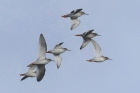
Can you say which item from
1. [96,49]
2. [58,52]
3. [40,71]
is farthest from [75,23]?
[40,71]

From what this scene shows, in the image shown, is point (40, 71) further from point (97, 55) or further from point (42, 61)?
point (97, 55)

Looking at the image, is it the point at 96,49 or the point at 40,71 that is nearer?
the point at 40,71

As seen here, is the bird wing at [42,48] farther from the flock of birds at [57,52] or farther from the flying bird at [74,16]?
the flying bird at [74,16]

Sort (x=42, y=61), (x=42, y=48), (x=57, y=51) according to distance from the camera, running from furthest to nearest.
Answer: (x=57, y=51), (x=42, y=48), (x=42, y=61)

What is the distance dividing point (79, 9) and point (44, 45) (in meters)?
10.9

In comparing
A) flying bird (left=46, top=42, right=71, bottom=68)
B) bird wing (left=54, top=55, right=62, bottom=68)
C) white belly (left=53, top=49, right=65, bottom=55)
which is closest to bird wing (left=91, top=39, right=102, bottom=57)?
flying bird (left=46, top=42, right=71, bottom=68)

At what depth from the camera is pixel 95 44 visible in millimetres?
58625

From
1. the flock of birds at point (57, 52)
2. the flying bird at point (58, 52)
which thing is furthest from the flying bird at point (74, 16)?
the flying bird at point (58, 52)

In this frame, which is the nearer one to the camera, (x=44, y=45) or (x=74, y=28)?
(x=44, y=45)

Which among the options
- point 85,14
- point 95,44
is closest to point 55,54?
point 95,44

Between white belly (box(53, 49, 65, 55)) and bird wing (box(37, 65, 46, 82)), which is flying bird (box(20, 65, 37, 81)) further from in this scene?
bird wing (box(37, 65, 46, 82))

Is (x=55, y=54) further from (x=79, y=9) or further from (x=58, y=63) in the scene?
(x=79, y=9)

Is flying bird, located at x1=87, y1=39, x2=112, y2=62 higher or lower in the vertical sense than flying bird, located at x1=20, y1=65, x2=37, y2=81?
higher

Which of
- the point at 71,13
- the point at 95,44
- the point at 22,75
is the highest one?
the point at 71,13
